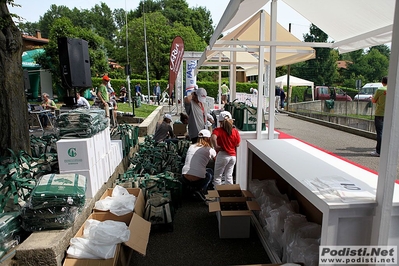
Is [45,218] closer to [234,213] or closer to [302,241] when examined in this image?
[234,213]

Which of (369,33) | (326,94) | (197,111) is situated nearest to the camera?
(369,33)

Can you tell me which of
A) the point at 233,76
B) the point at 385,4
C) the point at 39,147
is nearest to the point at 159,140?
the point at 39,147

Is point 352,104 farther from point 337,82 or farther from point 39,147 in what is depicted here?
point 337,82

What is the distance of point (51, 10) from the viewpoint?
67.8 meters

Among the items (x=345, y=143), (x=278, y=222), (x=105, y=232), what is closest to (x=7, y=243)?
(x=105, y=232)

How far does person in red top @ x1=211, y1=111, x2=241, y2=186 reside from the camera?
430 centimetres

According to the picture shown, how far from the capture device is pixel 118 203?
11.4 feet

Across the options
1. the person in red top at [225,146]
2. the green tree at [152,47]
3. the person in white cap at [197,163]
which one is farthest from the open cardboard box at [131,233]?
the green tree at [152,47]

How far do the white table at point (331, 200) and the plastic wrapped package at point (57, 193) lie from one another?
193cm

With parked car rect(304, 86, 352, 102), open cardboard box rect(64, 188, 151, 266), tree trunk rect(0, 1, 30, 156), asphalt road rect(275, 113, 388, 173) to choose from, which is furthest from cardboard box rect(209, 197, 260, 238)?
parked car rect(304, 86, 352, 102)

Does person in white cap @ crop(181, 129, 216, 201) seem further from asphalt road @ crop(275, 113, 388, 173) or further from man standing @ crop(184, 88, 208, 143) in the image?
asphalt road @ crop(275, 113, 388, 173)

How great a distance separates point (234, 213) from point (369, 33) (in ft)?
8.21

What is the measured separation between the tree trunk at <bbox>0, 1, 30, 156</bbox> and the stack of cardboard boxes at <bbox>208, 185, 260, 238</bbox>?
3.39 meters

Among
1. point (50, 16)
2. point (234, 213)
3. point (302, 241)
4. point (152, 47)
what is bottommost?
point (234, 213)
